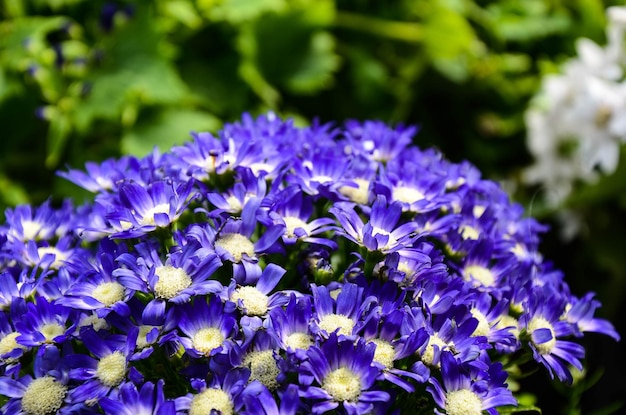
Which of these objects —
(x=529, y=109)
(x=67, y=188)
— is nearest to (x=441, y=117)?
(x=529, y=109)

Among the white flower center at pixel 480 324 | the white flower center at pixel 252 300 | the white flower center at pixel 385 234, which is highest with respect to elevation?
the white flower center at pixel 385 234

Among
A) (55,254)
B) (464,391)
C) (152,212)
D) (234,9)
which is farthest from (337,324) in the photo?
(234,9)

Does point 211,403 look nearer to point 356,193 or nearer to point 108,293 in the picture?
point 108,293

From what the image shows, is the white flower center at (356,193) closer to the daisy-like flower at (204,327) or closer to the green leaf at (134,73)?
the daisy-like flower at (204,327)

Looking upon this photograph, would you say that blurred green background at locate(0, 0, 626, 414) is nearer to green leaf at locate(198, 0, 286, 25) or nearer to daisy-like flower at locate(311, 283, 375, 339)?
green leaf at locate(198, 0, 286, 25)

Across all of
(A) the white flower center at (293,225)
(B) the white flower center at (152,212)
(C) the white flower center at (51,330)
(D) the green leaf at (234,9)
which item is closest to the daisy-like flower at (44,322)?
(C) the white flower center at (51,330)

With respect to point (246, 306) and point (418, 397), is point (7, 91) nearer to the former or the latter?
point (246, 306)


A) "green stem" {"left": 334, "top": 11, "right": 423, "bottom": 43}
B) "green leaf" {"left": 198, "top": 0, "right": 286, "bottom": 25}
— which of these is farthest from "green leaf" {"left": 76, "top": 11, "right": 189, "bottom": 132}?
"green stem" {"left": 334, "top": 11, "right": 423, "bottom": 43}
